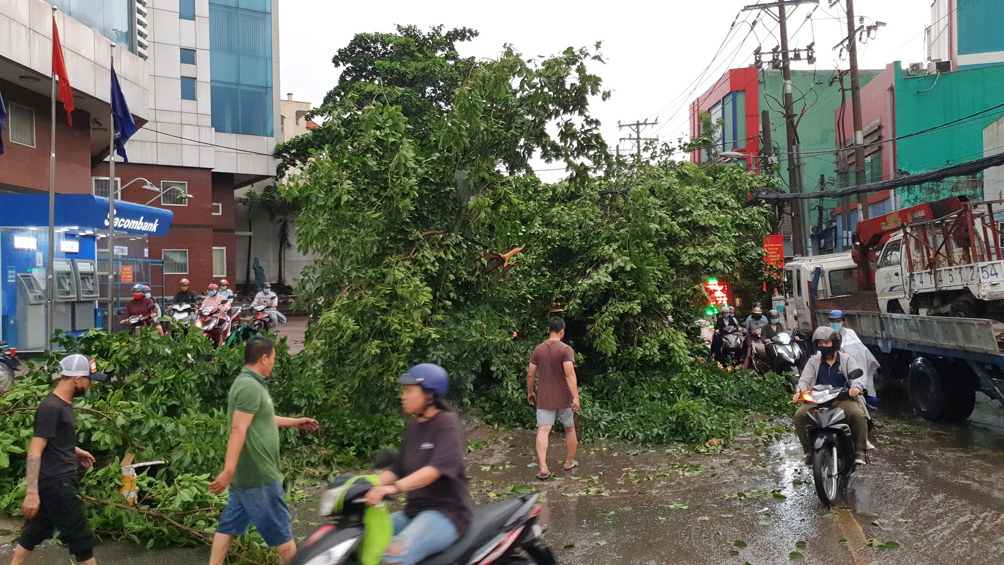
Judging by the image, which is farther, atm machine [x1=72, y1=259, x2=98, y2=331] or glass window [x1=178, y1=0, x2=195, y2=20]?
glass window [x1=178, y1=0, x2=195, y2=20]

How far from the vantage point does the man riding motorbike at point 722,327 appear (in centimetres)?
1852

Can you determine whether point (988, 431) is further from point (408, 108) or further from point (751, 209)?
point (408, 108)

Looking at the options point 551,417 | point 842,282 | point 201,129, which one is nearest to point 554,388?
point 551,417

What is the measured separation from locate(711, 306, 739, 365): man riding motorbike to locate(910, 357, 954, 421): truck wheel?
6.74 metres

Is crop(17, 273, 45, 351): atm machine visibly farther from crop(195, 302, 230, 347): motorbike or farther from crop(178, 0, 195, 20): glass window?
crop(178, 0, 195, 20): glass window

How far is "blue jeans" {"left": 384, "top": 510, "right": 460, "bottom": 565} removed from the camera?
3.84 m

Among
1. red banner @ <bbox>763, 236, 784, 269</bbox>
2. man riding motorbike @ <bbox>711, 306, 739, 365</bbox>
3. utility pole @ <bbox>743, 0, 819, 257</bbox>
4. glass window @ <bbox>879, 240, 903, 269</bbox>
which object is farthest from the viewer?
utility pole @ <bbox>743, 0, 819, 257</bbox>

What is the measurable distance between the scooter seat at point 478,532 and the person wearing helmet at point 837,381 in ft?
13.5

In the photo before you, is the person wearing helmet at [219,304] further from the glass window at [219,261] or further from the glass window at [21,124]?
the glass window at [219,261]

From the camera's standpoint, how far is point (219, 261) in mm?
41719

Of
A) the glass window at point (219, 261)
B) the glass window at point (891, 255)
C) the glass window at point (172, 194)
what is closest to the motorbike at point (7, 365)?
the glass window at point (891, 255)

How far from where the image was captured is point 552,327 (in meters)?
8.67

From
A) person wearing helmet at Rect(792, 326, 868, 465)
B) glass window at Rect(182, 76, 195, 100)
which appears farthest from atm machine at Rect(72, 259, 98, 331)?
glass window at Rect(182, 76, 195, 100)

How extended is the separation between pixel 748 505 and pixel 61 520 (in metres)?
5.42
